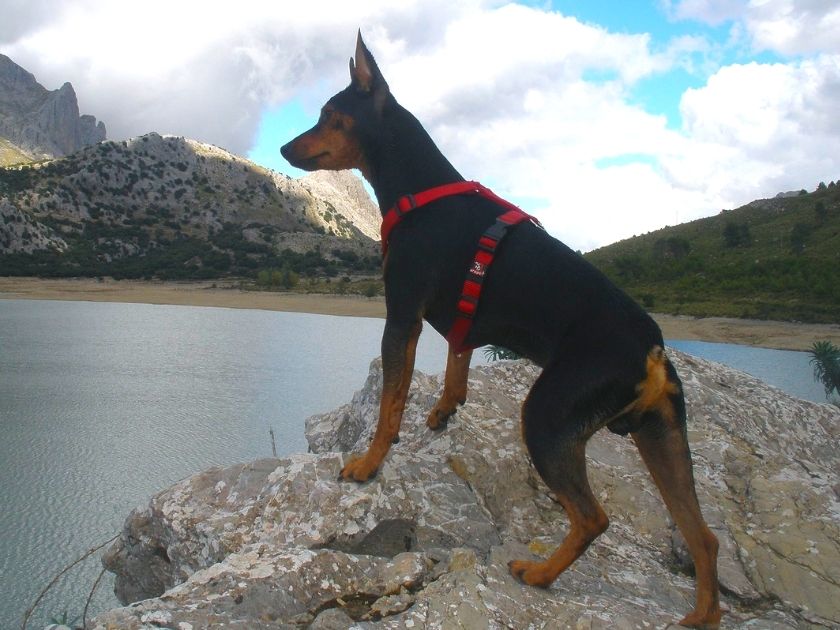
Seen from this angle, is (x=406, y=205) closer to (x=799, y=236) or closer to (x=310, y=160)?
(x=310, y=160)

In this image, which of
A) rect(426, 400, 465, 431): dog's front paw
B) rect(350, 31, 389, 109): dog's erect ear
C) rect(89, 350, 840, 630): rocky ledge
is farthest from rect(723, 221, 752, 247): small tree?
rect(350, 31, 389, 109): dog's erect ear

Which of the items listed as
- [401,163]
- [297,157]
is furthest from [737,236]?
[297,157]

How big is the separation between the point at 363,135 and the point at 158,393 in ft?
32.7

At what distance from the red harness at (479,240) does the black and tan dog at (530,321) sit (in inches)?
0.7

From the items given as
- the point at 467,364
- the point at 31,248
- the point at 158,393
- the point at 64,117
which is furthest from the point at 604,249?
the point at 64,117

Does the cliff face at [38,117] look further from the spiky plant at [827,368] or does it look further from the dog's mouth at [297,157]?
the dog's mouth at [297,157]

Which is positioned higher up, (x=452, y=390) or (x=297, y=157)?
(x=297, y=157)

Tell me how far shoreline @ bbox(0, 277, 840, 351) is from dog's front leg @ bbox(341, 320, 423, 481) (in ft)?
81.6

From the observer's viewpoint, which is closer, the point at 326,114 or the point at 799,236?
the point at 326,114

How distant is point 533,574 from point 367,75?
2881 mm

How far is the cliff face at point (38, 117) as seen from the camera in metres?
130

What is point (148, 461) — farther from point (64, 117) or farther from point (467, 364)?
point (64, 117)

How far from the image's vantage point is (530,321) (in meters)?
3.73

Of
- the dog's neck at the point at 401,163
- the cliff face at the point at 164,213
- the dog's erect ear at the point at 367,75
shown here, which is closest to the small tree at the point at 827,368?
the dog's neck at the point at 401,163
